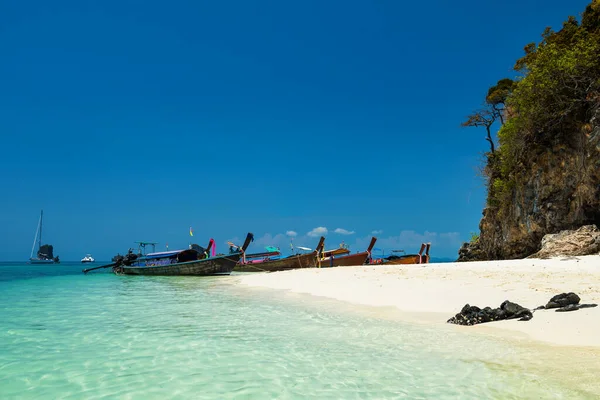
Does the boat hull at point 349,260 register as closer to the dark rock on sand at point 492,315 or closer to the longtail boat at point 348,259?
the longtail boat at point 348,259

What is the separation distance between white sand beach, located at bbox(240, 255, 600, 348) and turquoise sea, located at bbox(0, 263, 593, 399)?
1.11 m

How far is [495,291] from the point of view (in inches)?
410

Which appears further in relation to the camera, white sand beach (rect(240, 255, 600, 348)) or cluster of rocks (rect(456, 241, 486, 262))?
cluster of rocks (rect(456, 241, 486, 262))

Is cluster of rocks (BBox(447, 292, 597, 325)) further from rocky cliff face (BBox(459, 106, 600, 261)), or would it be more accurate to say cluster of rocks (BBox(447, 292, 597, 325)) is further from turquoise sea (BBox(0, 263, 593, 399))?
rocky cliff face (BBox(459, 106, 600, 261))

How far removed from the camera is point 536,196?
2138 centimetres

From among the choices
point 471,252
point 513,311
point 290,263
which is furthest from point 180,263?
point 513,311

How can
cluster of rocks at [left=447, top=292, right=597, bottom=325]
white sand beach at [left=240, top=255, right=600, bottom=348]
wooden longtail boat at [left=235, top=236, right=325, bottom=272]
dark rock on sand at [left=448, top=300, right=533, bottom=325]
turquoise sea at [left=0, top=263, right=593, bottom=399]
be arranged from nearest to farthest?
turquoise sea at [left=0, top=263, right=593, bottom=399]
white sand beach at [left=240, top=255, right=600, bottom=348]
cluster of rocks at [left=447, top=292, right=597, bottom=325]
dark rock on sand at [left=448, top=300, right=533, bottom=325]
wooden longtail boat at [left=235, top=236, right=325, bottom=272]

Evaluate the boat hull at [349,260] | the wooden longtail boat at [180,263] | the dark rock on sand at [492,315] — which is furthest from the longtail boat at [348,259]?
the dark rock on sand at [492,315]

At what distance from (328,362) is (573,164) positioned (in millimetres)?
19860

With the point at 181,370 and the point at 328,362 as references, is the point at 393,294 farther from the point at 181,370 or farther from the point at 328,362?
the point at 181,370

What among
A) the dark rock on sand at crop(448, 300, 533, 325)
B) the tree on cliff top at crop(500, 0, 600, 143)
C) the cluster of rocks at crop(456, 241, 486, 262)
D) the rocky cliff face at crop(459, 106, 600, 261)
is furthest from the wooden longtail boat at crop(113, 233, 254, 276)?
the dark rock on sand at crop(448, 300, 533, 325)

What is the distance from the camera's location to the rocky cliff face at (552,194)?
17.6 meters

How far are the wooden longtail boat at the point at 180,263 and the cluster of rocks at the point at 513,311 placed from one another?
1033 inches

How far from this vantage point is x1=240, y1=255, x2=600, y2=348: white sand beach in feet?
21.9
